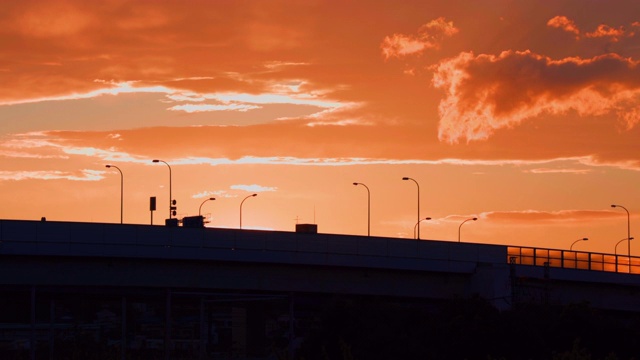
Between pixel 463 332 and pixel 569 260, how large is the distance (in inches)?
1076

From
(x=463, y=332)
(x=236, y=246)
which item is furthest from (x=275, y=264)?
(x=463, y=332)

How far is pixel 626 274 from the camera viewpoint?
95500 mm

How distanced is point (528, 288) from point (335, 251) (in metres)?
18.6

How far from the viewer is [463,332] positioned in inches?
2682

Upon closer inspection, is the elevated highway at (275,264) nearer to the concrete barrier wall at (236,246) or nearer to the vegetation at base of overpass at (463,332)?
the concrete barrier wall at (236,246)

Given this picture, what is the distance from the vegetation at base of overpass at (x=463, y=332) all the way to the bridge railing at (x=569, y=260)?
10.2 metres

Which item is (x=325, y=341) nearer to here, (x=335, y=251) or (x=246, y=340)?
(x=335, y=251)

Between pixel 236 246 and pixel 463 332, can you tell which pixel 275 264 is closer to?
pixel 236 246

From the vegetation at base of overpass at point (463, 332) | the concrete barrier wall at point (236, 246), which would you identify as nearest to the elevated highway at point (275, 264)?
the concrete barrier wall at point (236, 246)

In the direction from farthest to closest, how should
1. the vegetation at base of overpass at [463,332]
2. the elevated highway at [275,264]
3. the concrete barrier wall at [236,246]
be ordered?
1. the elevated highway at [275,264]
2. the concrete barrier wall at [236,246]
3. the vegetation at base of overpass at [463,332]

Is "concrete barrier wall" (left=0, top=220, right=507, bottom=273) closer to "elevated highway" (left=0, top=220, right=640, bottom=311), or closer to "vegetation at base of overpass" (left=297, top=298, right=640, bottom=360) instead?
"elevated highway" (left=0, top=220, right=640, bottom=311)

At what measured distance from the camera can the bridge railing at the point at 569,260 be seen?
89625mm

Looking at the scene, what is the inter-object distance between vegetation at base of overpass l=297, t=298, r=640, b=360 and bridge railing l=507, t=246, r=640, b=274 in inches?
400

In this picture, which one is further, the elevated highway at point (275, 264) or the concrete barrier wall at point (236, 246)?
the elevated highway at point (275, 264)
